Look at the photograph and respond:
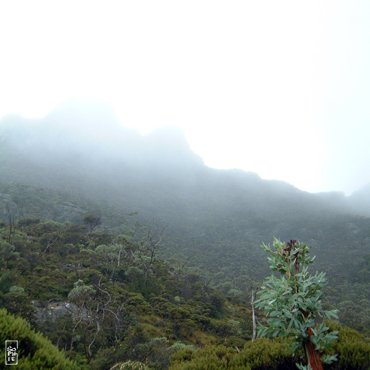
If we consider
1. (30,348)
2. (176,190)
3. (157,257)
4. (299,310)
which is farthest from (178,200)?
(299,310)

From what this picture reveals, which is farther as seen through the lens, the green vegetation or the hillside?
the hillside

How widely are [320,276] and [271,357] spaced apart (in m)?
3.44

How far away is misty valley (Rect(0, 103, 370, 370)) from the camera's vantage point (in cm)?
721

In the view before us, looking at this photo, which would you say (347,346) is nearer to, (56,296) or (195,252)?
(56,296)

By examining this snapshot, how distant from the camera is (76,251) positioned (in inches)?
1257

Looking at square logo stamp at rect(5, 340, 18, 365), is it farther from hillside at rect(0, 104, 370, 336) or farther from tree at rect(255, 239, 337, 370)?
hillside at rect(0, 104, 370, 336)

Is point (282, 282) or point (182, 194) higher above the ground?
point (282, 282)

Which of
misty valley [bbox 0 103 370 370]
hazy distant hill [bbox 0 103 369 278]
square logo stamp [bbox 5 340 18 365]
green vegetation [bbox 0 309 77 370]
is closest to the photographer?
square logo stamp [bbox 5 340 18 365]

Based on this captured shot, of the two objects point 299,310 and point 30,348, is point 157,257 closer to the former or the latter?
point 30,348

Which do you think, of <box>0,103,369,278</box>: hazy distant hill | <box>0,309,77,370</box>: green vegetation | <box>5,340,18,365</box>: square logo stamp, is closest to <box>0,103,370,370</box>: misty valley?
<box>0,309,77,370</box>: green vegetation

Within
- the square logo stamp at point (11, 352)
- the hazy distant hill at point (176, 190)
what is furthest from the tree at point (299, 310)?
the hazy distant hill at point (176, 190)

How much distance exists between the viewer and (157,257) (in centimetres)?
4297

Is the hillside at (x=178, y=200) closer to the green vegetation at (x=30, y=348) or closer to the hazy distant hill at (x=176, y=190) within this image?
the hazy distant hill at (x=176, y=190)

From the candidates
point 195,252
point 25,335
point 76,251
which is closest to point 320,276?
point 25,335
